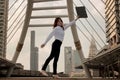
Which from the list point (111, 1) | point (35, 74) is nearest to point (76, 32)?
point (35, 74)

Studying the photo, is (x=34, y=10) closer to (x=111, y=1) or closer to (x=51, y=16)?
(x=51, y=16)

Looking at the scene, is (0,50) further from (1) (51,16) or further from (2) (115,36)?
(1) (51,16)

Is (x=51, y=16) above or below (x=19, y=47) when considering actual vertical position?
above

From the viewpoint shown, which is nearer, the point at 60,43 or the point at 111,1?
the point at 60,43

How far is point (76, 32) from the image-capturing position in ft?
76.2

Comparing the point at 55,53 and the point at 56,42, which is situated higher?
the point at 56,42

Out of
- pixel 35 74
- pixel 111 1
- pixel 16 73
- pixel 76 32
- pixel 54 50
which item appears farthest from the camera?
pixel 111 1

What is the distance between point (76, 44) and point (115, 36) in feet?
270

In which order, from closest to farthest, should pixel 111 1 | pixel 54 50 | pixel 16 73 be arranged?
1. pixel 54 50
2. pixel 16 73
3. pixel 111 1

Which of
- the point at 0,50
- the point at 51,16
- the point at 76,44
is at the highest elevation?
the point at 0,50

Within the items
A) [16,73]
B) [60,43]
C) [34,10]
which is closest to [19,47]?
[34,10]

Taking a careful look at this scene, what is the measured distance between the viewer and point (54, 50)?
11.4 metres

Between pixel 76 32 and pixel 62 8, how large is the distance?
172 cm

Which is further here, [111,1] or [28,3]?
[111,1]
